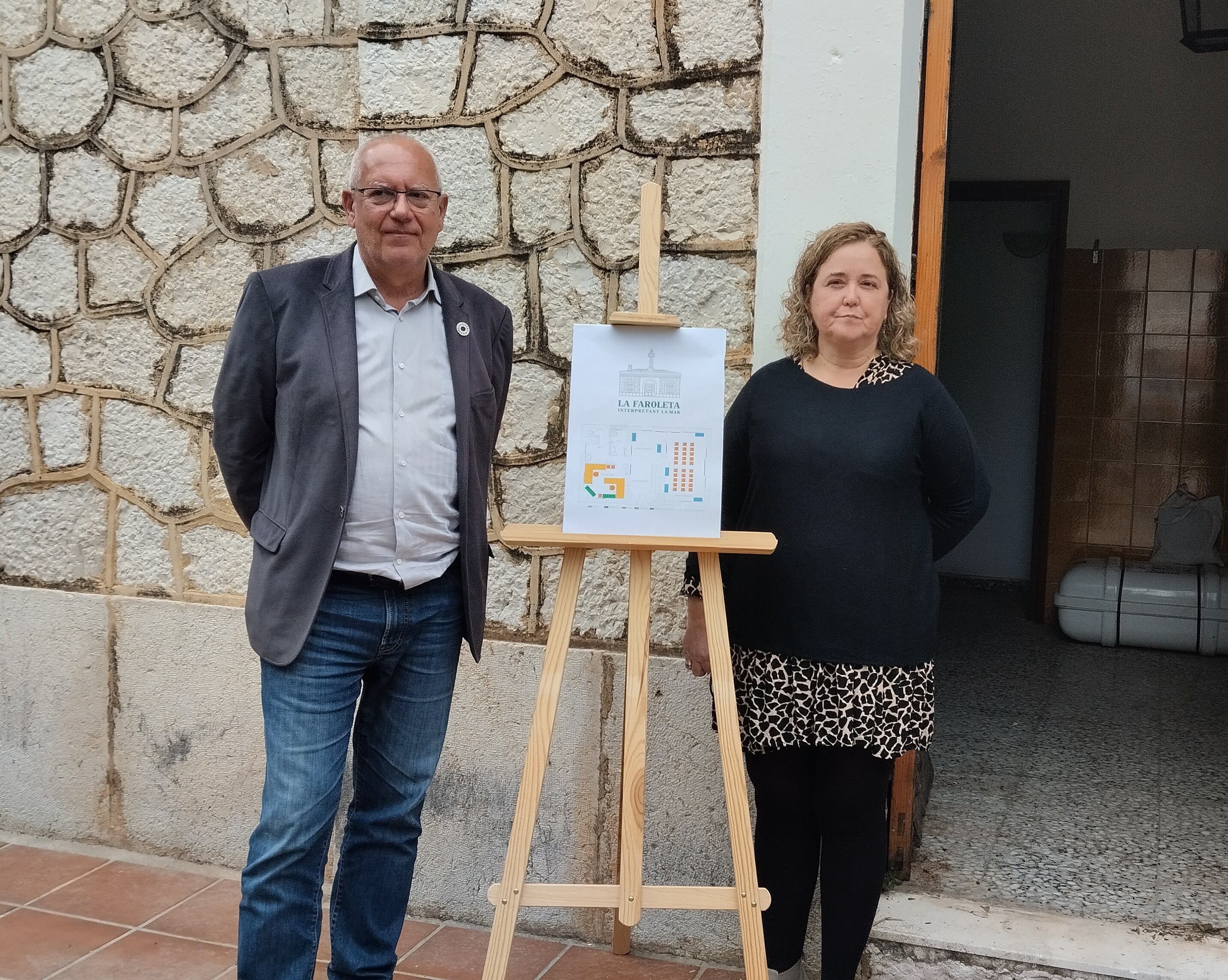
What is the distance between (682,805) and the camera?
2805 mm

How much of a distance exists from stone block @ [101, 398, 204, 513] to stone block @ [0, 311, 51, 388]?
0.23m

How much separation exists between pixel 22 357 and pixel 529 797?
84.5 inches

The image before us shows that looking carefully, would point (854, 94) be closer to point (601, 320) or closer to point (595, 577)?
point (601, 320)

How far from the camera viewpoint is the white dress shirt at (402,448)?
2.11m

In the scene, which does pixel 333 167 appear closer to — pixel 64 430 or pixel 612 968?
pixel 64 430

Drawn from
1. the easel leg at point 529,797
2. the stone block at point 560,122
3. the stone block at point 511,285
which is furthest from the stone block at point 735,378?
the easel leg at point 529,797

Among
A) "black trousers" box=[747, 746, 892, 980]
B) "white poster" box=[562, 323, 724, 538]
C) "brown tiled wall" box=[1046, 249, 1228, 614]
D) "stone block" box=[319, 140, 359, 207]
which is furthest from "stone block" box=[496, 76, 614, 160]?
"brown tiled wall" box=[1046, 249, 1228, 614]

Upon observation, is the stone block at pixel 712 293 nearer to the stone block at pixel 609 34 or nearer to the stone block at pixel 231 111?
the stone block at pixel 609 34

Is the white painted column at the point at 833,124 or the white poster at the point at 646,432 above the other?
the white painted column at the point at 833,124

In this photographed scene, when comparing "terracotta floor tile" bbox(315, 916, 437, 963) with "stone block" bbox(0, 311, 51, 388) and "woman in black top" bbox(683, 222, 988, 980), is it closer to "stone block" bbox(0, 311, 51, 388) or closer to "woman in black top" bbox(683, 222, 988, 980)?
"woman in black top" bbox(683, 222, 988, 980)

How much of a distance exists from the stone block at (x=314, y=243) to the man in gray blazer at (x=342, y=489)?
0.87m

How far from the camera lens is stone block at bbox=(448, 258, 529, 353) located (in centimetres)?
284

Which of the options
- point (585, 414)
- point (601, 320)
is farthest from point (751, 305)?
point (585, 414)

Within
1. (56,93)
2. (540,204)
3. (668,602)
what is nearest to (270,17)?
(56,93)
